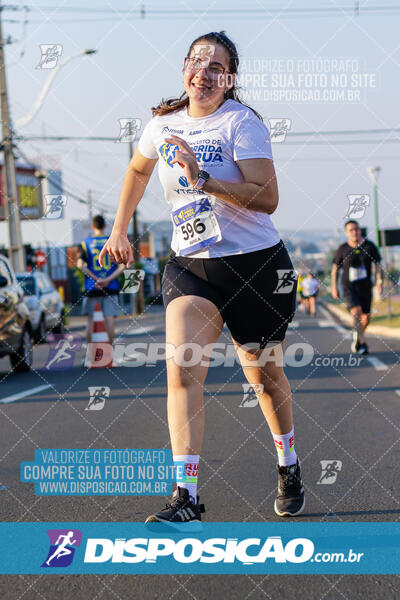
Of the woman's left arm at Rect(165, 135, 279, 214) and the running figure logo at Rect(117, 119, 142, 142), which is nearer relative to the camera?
the woman's left arm at Rect(165, 135, 279, 214)

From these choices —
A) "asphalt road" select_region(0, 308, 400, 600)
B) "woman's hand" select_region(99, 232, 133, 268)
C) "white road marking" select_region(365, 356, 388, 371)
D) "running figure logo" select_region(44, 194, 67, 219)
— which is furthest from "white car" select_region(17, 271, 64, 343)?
"woman's hand" select_region(99, 232, 133, 268)

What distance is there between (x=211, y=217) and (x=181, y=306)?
0.39 m

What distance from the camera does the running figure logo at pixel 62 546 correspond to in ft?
10.5

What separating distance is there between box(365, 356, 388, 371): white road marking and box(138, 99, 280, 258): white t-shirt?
640cm

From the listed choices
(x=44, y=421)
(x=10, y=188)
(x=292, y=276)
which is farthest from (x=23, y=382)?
(x=10, y=188)

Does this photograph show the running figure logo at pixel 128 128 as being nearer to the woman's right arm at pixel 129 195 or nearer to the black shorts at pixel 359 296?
the woman's right arm at pixel 129 195

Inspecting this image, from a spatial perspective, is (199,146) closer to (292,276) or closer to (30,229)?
(292,276)

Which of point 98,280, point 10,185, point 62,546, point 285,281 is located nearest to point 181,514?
point 62,546

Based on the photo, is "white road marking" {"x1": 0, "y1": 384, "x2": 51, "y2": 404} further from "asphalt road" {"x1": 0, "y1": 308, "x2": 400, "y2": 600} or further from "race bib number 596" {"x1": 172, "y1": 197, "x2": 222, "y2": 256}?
"race bib number 596" {"x1": 172, "y1": 197, "x2": 222, "y2": 256}

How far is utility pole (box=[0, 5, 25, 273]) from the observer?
68.8 ft

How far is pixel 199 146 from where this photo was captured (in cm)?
342

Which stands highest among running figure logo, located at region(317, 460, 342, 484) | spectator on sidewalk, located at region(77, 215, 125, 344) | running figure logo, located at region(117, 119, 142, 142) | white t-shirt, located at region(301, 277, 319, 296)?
running figure logo, located at region(117, 119, 142, 142)

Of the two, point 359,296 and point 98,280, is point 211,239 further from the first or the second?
point 359,296

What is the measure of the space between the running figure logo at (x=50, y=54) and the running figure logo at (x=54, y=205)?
150 centimetres
